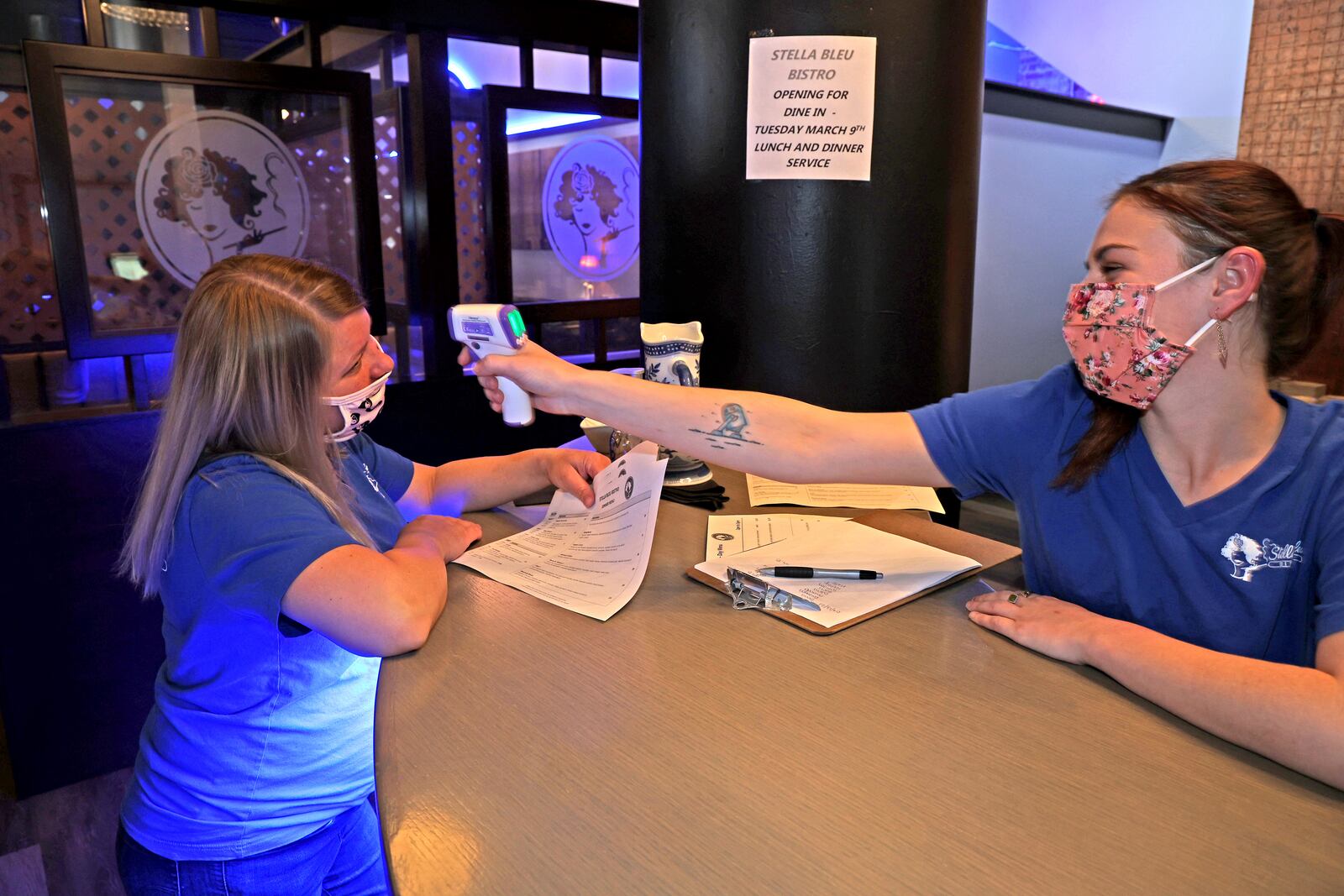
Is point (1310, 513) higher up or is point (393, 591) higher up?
point (1310, 513)

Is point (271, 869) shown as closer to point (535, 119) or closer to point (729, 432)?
point (729, 432)

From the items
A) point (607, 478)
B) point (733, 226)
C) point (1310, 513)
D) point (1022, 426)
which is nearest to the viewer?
point (1310, 513)

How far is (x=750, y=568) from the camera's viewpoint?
1.23 m

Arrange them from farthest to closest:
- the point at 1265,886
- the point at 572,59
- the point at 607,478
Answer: the point at 572,59 < the point at 607,478 < the point at 1265,886

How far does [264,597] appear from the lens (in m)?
1.03

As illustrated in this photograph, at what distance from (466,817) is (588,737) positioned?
147 mm

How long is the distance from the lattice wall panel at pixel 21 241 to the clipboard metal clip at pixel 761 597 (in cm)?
207

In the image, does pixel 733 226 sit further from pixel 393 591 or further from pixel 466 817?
pixel 466 817

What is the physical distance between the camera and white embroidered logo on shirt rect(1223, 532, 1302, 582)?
3.30ft

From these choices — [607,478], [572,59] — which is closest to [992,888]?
[607,478]

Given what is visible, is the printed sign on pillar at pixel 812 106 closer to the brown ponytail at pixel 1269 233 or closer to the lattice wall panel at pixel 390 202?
the brown ponytail at pixel 1269 233

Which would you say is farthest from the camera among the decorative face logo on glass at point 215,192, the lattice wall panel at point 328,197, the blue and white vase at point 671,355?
the lattice wall panel at point 328,197

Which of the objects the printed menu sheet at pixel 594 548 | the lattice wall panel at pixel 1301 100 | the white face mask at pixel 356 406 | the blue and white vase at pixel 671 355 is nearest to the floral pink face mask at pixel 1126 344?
the printed menu sheet at pixel 594 548

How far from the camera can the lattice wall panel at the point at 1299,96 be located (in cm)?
271
